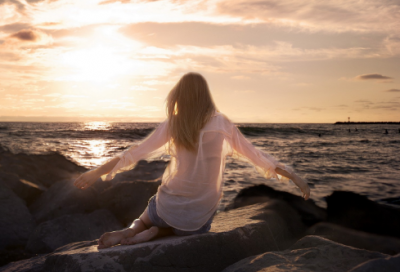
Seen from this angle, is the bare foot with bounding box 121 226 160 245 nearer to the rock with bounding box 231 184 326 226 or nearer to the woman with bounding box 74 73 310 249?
the woman with bounding box 74 73 310 249

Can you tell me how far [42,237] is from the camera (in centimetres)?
405

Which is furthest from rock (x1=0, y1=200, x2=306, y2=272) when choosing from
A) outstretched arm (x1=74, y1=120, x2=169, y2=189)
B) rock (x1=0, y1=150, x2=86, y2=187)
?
rock (x1=0, y1=150, x2=86, y2=187)

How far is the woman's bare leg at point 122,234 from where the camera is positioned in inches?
108

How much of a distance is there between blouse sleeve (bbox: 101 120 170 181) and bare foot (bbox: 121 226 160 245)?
1.94 ft

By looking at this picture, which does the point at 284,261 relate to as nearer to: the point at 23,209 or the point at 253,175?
the point at 23,209

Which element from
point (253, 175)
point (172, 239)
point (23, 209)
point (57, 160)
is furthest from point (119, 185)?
point (253, 175)

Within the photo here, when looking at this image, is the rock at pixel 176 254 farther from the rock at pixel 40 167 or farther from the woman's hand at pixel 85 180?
the rock at pixel 40 167

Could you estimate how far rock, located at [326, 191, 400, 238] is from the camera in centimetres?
505

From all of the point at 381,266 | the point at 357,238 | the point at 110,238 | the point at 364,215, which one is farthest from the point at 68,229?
the point at 364,215

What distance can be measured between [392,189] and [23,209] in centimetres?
815

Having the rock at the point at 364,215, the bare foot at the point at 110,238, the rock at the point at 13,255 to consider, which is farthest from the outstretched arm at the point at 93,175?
the rock at the point at 364,215

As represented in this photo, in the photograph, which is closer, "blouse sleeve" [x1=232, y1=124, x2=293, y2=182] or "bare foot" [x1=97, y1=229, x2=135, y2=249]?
"bare foot" [x1=97, y1=229, x2=135, y2=249]

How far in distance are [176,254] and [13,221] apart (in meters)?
3.24

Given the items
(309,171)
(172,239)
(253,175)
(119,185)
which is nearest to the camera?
(172,239)
